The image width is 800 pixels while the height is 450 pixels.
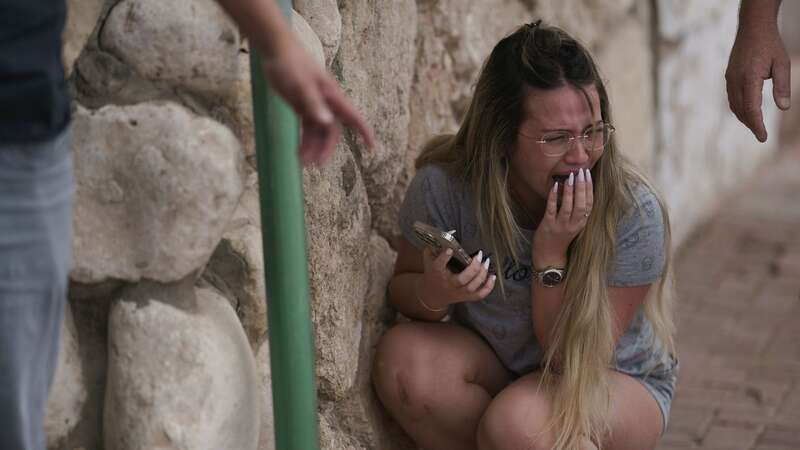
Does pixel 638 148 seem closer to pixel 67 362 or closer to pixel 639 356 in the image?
pixel 639 356

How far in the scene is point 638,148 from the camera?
4336mm

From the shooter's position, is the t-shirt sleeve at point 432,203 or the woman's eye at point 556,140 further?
the t-shirt sleeve at point 432,203

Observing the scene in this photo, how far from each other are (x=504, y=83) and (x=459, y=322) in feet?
1.79

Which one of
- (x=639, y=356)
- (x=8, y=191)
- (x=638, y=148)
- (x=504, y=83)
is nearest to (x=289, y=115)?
(x=8, y=191)

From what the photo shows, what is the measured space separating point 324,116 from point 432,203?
3.39 ft

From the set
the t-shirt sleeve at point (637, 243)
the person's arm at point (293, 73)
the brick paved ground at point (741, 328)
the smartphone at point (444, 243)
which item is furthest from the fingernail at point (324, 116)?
the brick paved ground at point (741, 328)

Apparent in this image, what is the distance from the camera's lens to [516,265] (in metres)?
2.59

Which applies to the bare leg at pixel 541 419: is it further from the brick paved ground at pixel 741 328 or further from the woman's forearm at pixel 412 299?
the brick paved ground at pixel 741 328

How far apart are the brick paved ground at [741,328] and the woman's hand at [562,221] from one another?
0.92 m

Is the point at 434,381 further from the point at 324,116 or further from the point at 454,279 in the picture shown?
the point at 324,116

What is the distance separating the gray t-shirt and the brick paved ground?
26.3 inches

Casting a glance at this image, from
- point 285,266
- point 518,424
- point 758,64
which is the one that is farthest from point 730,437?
point 285,266

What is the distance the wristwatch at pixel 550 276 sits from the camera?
97.7 inches

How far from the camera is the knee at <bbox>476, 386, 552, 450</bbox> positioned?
251 cm
